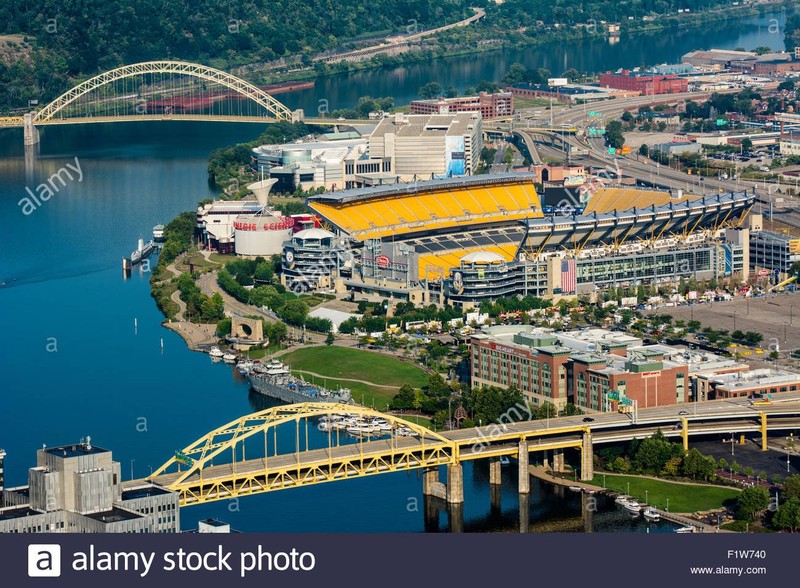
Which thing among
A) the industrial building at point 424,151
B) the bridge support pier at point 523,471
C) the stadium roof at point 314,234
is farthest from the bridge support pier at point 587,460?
the industrial building at point 424,151

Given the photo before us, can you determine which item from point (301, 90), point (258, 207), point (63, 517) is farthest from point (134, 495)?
point (301, 90)

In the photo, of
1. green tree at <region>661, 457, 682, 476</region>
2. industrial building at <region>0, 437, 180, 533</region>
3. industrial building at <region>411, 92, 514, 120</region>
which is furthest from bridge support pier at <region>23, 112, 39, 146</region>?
industrial building at <region>0, 437, 180, 533</region>

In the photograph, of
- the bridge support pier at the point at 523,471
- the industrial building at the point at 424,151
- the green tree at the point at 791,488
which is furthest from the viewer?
the industrial building at the point at 424,151

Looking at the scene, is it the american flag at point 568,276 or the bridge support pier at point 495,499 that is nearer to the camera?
the bridge support pier at point 495,499

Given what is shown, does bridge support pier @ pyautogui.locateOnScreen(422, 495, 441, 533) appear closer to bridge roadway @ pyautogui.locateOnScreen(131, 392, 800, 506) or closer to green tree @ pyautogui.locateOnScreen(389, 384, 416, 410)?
bridge roadway @ pyautogui.locateOnScreen(131, 392, 800, 506)

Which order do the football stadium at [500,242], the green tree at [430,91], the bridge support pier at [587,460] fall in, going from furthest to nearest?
the green tree at [430,91] < the football stadium at [500,242] < the bridge support pier at [587,460]

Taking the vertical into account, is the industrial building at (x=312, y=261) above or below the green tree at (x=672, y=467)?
above

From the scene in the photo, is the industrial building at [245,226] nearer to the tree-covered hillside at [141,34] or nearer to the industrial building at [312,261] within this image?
the industrial building at [312,261]
